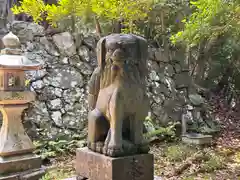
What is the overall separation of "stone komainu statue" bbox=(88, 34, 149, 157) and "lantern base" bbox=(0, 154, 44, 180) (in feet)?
6.63

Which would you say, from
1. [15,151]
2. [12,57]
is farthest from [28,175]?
[12,57]

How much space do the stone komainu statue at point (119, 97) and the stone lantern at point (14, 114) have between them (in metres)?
1.93

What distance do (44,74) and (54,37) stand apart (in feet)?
3.69

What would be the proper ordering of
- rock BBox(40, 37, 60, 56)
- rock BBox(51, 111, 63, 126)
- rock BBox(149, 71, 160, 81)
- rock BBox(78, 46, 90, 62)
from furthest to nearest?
rock BBox(149, 71, 160, 81) < rock BBox(78, 46, 90, 62) < rock BBox(40, 37, 60, 56) < rock BBox(51, 111, 63, 126)

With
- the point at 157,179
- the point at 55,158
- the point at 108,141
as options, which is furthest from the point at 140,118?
the point at 55,158

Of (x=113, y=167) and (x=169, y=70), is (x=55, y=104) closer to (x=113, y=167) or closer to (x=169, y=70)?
(x=169, y=70)

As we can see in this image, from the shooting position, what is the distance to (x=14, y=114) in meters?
4.35

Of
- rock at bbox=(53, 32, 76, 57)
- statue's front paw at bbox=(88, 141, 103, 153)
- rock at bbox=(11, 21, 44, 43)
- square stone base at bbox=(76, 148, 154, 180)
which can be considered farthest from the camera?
rock at bbox=(53, 32, 76, 57)

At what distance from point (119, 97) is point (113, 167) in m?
0.61

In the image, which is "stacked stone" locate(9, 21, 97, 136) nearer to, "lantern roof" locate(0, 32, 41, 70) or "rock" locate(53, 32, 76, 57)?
"rock" locate(53, 32, 76, 57)

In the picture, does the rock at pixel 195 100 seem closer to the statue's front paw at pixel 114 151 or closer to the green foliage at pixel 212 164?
the green foliage at pixel 212 164

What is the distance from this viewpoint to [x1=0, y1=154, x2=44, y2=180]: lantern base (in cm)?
418

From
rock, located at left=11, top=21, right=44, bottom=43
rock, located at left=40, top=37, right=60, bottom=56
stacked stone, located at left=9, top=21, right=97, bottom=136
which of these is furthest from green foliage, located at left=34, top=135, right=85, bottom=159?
rock, located at left=11, top=21, right=44, bottom=43

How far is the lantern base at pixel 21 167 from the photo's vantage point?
4180 mm
